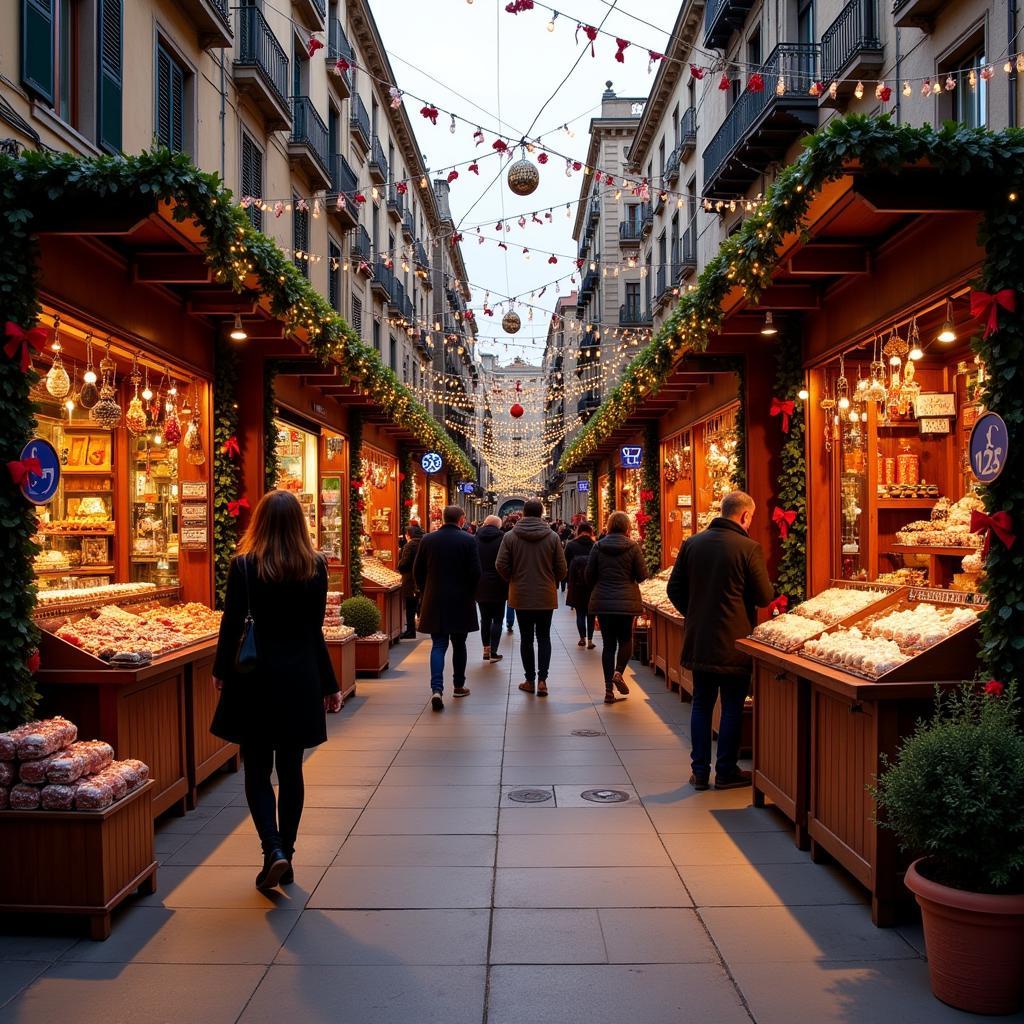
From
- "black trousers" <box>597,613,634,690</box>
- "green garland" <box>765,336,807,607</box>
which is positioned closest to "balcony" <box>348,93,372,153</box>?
"black trousers" <box>597,613,634,690</box>

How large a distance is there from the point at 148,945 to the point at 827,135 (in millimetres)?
5014

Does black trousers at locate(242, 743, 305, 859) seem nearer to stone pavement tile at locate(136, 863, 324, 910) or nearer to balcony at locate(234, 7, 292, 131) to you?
stone pavement tile at locate(136, 863, 324, 910)

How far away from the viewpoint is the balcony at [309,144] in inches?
698

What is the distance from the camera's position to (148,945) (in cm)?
443

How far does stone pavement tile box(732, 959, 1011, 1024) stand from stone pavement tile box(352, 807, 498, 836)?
2357mm

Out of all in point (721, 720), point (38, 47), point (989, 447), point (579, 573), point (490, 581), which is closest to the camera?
point (989, 447)

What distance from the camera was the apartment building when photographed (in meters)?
11.5

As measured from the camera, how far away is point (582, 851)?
225 inches

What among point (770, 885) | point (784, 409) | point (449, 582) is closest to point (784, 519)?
point (784, 409)

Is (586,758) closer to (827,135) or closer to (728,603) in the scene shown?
(728,603)

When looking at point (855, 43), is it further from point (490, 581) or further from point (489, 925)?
Answer: point (489, 925)

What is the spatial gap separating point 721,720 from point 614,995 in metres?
3.47

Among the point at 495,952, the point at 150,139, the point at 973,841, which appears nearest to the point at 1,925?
the point at 495,952

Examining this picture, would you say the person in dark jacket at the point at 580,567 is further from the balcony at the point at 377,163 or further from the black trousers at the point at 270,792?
the balcony at the point at 377,163
